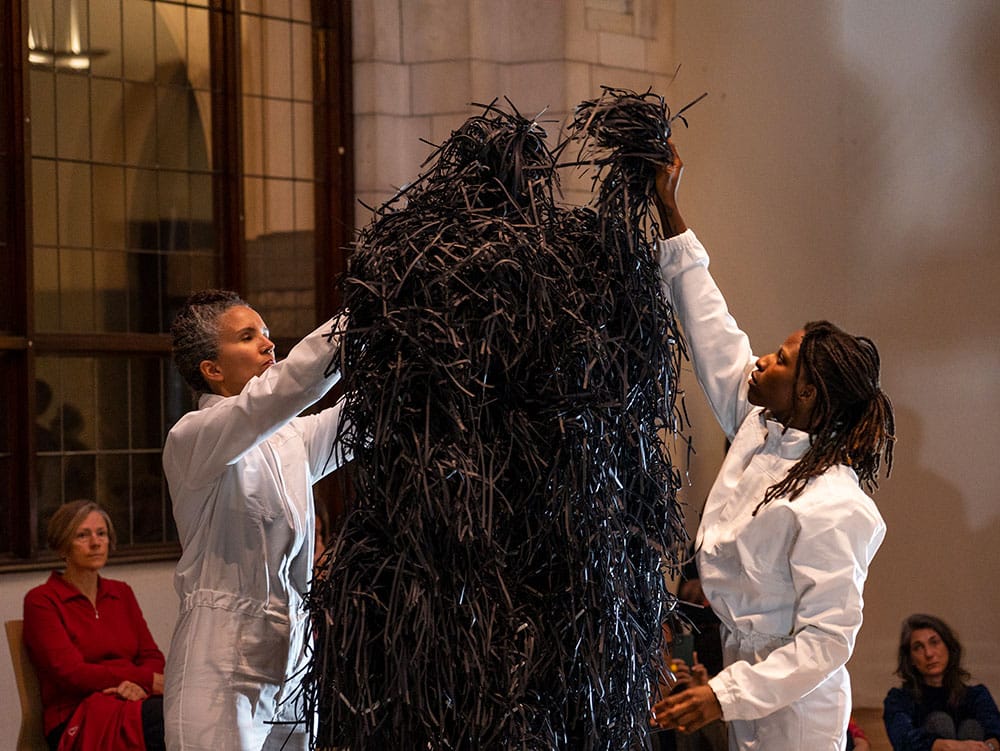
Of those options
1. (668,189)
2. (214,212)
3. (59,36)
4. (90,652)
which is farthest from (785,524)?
(59,36)

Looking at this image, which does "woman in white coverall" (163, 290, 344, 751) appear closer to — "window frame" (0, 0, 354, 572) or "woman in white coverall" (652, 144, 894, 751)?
"woman in white coverall" (652, 144, 894, 751)

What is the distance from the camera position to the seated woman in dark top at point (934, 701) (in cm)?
426

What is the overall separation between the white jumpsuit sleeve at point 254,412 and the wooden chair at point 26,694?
6.27ft

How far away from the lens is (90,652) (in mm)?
3953

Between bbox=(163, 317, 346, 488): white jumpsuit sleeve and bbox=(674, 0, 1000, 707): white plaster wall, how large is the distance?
3.86 meters

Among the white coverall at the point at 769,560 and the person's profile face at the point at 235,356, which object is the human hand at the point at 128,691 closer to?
the person's profile face at the point at 235,356

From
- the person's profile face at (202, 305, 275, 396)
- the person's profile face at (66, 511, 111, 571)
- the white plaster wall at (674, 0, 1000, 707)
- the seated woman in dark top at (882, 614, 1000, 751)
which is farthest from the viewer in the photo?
the white plaster wall at (674, 0, 1000, 707)

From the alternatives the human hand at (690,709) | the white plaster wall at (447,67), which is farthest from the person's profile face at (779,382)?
the white plaster wall at (447,67)

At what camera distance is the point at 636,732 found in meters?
1.75

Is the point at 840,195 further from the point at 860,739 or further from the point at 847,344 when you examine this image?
the point at 847,344

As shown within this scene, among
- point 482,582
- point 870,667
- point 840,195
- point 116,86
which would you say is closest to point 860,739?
point 870,667

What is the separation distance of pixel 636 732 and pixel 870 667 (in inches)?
167

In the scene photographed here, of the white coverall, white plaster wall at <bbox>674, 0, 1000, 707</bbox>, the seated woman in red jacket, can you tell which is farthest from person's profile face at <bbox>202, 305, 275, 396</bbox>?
white plaster wall at <bbox>674, 0, 1000, 707</bbox>

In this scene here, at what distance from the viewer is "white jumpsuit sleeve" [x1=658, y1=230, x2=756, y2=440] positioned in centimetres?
199
